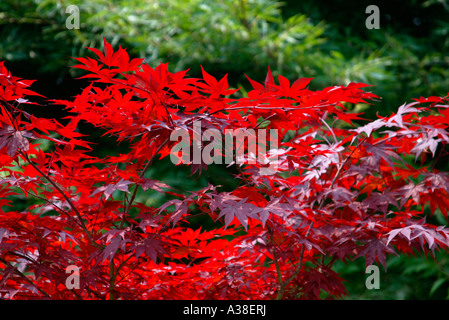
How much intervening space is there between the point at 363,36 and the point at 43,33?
3701 mm

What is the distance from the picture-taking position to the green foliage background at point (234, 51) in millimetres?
4125

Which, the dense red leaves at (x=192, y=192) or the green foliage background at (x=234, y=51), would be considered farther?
the green foliage background at (x=234, y=51)

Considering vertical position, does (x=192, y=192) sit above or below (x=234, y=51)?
below

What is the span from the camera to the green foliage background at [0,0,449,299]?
412cm

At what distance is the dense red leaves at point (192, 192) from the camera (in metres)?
1.16

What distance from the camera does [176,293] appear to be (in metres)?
1.50

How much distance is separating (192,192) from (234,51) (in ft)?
10.5

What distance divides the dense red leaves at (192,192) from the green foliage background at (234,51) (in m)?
2.51

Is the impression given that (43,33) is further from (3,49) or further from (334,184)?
(334,184)

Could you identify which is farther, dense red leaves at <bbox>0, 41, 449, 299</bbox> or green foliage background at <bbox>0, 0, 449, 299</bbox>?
green foliage background at <bbox>0, 0, 449, 299</bbox>

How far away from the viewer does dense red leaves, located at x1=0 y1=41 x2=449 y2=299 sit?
1.16m

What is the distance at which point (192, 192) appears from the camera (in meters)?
1.22

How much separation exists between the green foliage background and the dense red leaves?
2.51 meters
